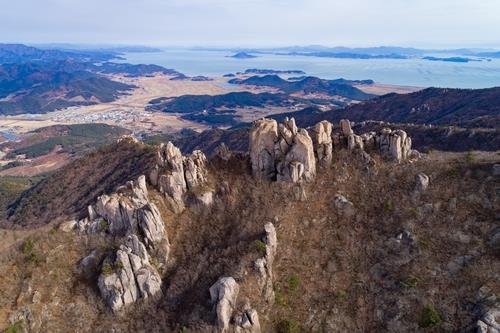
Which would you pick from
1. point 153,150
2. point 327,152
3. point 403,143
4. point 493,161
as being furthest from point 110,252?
point 153,150

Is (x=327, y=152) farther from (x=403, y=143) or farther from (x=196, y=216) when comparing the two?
(x=196, y=216)

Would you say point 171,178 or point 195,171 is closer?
point 171,178

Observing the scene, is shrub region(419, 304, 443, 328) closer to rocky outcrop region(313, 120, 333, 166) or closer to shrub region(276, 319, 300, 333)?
shrub region(276, 319, 300, 333)

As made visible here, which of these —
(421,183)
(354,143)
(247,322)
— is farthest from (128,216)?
(421,183)

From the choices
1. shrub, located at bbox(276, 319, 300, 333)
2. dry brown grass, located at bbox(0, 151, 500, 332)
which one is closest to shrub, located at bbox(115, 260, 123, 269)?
dry brown grass, located at bbox(0, 151, 500, 332)

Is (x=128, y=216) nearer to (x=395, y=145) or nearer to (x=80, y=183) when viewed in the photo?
(x=395, y=145)

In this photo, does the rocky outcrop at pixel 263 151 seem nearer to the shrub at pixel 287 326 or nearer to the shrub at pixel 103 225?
the shrub at pixel 103 225
